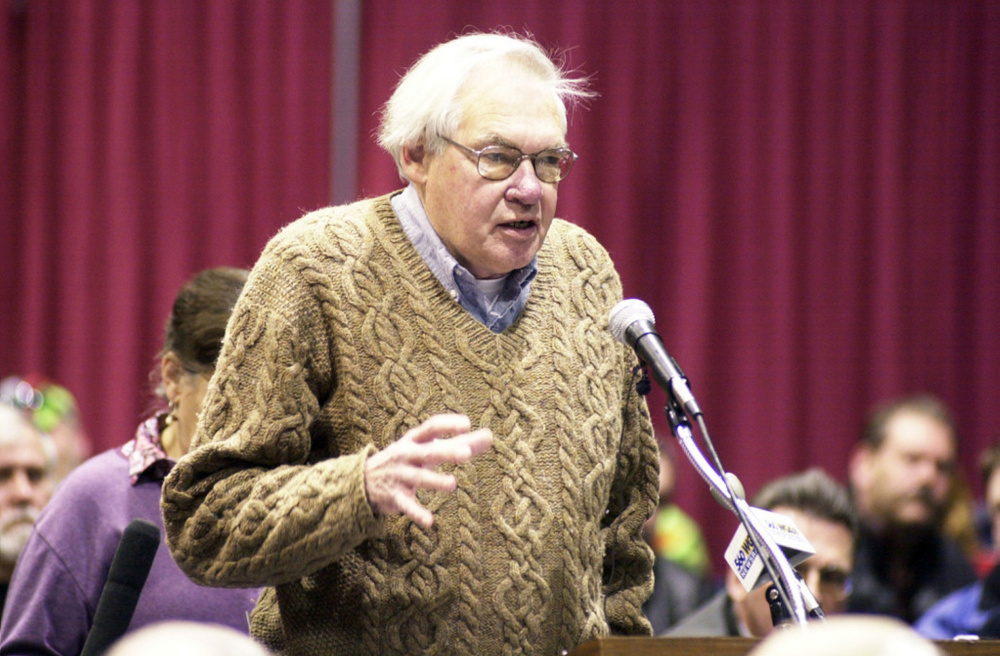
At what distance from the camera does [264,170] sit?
19.2ft

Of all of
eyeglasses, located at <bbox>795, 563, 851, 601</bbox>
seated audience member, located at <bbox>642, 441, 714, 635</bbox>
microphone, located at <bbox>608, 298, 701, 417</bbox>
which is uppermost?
microphone, located at <bbox>608, 298, 701, 417</bbox>

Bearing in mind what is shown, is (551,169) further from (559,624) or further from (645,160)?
(645,160)

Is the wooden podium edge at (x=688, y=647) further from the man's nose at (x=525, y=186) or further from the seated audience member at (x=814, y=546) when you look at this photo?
the seated audience member at (x=814, y=546)

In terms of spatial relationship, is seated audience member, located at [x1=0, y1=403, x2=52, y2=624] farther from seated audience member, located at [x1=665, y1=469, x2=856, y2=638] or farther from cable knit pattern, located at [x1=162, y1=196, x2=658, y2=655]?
seated audience member, located at [x1=665, y1=469, x2=856, y2=638]

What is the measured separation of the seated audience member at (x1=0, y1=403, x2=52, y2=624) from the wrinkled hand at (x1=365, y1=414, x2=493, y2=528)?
183 centimetres

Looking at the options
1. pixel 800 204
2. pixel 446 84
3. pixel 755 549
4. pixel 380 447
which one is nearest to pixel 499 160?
pixel 446 84

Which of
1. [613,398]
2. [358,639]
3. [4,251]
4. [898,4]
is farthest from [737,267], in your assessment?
[358,639]

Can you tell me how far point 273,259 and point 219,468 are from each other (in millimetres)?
311

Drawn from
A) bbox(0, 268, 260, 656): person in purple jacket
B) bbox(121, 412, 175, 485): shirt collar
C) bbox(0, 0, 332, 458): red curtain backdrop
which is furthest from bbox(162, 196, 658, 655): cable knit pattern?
bbox(0, 0, 332, 458): red curtain backdrop

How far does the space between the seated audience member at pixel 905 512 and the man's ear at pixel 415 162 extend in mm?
2809

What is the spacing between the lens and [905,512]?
4473mm

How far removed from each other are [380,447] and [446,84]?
0.56 meters

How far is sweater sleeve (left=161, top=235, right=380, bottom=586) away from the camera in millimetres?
1626

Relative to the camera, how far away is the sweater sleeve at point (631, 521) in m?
2.10
